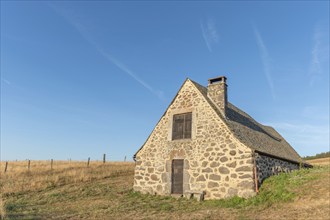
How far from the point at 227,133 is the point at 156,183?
5.35 metres

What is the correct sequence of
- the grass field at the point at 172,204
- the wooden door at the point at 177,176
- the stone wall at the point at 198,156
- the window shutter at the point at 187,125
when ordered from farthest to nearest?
the window shutter at the point at 187,125 → the wooden door at the point at 177,176 → the stone wall at the point at 198,156 → the grass field at the point at 172,204

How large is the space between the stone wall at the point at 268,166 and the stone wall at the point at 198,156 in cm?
79

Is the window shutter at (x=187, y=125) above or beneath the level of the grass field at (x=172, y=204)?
above

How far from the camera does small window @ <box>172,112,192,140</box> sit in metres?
16.9

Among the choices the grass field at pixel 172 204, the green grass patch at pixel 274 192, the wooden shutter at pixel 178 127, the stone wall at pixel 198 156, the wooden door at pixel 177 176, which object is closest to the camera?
the grass field at pixel 172 204

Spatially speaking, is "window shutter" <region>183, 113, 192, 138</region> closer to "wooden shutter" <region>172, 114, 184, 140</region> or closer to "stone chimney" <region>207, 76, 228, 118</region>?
"wooden shutter" <region>172, 114, 184, 140</region>

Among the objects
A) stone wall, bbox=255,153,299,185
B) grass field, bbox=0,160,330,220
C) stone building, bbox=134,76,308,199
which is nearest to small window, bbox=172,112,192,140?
stone building, bbox=134,76,308,199

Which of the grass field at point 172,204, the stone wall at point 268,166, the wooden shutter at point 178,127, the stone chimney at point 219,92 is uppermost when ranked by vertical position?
the stone chimney at point 219,92

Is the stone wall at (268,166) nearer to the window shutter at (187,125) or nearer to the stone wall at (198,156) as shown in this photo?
the stone wall at (198,156)

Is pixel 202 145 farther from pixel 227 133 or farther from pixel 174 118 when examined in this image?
pixel 174 118

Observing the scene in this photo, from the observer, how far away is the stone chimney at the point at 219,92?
1695 centimetres

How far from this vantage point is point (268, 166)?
15477mm

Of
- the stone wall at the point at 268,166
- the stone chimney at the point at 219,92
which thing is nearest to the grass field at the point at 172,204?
the stone wall at the point at 268,166

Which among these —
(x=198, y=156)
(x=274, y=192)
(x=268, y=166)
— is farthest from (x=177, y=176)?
(x=274, y=192)
